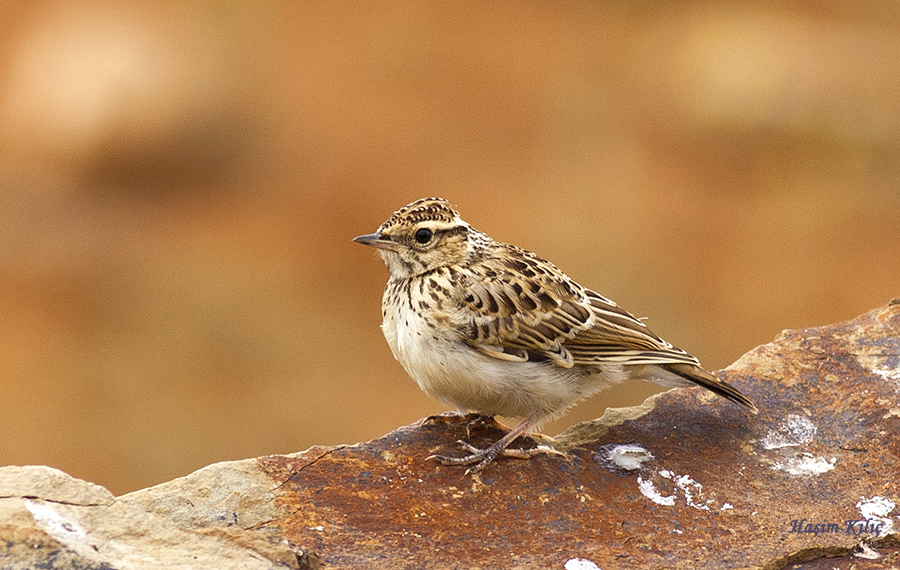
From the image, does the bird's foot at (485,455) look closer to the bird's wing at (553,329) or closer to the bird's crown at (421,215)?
the bird's wing at (553,329)

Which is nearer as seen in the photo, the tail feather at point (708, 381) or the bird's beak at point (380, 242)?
the tail feather at point (708, 381)

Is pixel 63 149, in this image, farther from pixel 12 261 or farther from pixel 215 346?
pixel 215 346

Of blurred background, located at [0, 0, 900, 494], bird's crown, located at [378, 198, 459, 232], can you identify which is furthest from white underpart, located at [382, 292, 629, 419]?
blurred background, located at [0, 0, 900, 494]

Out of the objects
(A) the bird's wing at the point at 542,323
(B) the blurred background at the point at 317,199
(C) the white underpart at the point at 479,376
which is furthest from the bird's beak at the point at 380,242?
(B) the blurred background at the point at 317,199

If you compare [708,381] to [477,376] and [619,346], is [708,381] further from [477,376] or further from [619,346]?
[477,376]

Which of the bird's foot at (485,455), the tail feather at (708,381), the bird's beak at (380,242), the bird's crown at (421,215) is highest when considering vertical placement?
the bird's crown at (421,215)

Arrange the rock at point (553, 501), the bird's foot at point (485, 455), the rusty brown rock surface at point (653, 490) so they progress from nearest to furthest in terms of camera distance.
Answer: the rock at point (553, 501)
the rusty brown rock surface at point (653, 490)
the bird's foot at point (485, 455)

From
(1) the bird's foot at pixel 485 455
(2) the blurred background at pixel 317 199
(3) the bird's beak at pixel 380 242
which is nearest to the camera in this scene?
(1) the bird's foot at pixel 485 455

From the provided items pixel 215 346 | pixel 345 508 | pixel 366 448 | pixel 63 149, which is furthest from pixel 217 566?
pixel 63 149
